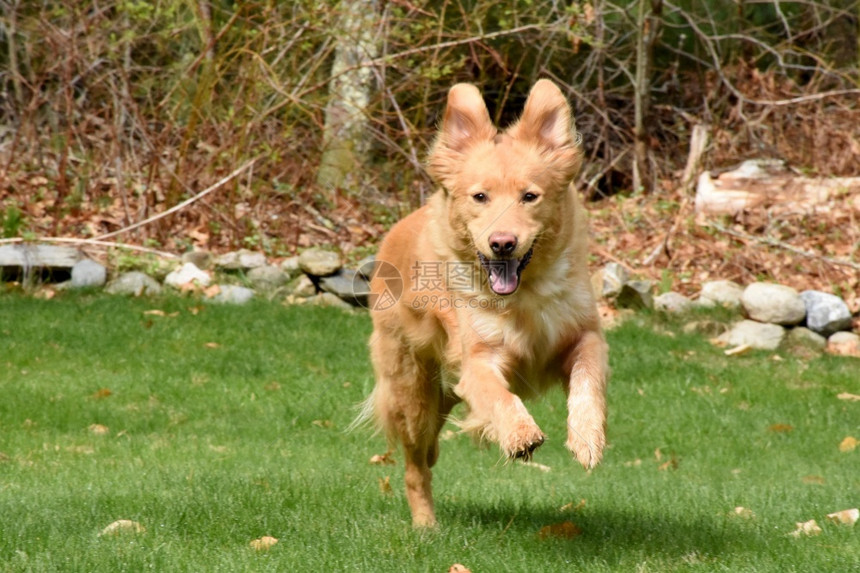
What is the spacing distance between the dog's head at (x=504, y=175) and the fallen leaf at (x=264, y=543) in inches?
55.2

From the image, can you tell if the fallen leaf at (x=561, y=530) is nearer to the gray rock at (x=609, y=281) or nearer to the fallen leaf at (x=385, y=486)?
the fallen leaf at (x=385, y=486)

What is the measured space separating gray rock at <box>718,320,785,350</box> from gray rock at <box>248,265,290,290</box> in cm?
433

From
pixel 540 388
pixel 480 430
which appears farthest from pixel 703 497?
pixel 480 430

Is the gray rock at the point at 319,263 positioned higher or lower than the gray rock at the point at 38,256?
higher

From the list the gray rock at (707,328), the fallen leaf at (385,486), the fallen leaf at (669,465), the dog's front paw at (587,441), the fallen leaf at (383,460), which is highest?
the dog's front paw at (587,441)

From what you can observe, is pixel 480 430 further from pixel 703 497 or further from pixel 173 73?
pixel 173 73

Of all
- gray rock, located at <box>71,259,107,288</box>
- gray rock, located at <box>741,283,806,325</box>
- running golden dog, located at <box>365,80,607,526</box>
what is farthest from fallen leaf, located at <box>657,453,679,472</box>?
gray rock, located at <box>71,259,107,288</box>

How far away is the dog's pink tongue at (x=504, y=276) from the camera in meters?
4.59

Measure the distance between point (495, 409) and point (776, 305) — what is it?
21.6 feet

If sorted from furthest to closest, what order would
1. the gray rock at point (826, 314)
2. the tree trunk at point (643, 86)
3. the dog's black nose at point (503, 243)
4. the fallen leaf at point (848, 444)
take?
the tree trunk at point (643, 86) < the gray rock at point (826, 314) < the fallen leaf at point (848, 444) < the dog's black nose at point (503, 243)

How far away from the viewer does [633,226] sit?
502 inches

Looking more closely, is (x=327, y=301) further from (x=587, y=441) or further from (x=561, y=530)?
(x=587, y=441)

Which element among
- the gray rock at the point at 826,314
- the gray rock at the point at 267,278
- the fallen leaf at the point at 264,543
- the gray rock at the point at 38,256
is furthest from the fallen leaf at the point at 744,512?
the gray rock at the point at 38,256

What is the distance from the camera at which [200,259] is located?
11.4 m
